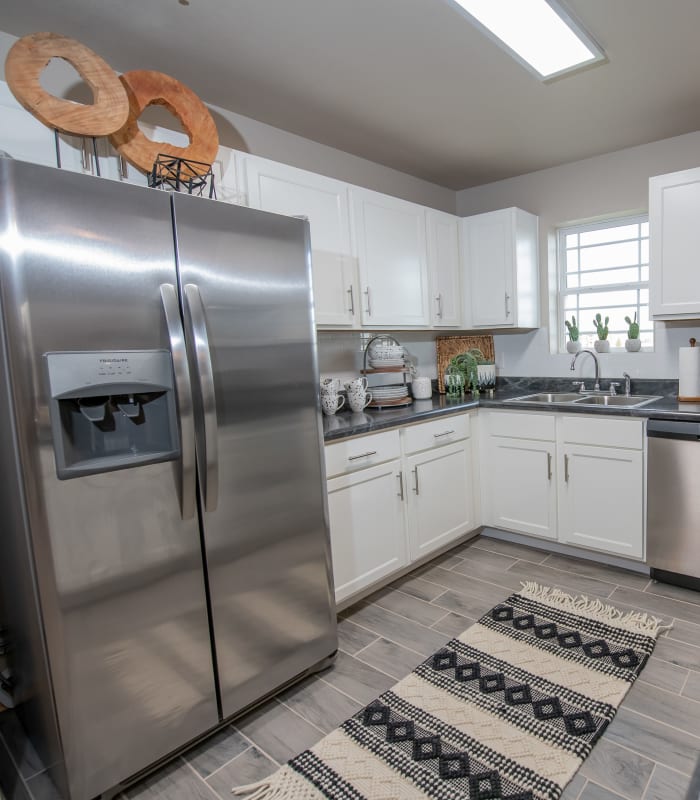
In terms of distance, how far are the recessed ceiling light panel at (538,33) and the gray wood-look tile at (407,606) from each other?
2.41 m

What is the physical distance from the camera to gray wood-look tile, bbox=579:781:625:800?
4.75 feet

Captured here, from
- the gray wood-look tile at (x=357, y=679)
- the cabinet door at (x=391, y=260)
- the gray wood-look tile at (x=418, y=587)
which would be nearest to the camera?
the gray wood-look tile at (x=357, y=679)

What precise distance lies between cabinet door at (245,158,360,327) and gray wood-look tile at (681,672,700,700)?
2066mm

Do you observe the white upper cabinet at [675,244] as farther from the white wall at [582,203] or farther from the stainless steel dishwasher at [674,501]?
the stainless steel dishwasher at [674,501]

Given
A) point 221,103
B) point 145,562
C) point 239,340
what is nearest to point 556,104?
point 221,103

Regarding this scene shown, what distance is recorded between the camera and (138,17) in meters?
1.81

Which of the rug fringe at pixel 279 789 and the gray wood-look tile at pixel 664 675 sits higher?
the rug fringe at pixel 279 789

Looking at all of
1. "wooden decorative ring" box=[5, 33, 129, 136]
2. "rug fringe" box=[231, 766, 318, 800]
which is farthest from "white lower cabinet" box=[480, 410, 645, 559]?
"wooden decorative ring" box=[5, 33, 129, 136]

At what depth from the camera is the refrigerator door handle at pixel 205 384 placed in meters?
1.54

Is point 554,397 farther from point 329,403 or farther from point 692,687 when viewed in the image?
point 692,687

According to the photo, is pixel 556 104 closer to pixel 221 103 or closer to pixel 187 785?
pixel 221 103

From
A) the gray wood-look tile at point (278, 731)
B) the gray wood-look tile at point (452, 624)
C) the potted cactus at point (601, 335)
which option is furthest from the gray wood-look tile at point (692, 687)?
the potted cactus at point (601, 335)

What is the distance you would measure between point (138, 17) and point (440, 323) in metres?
2.23

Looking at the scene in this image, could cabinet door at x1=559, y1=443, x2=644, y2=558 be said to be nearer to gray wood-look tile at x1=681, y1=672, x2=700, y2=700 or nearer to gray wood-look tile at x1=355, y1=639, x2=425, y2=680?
gray wood-look tile at x1=681, y1=672, x2=700, y2=700
